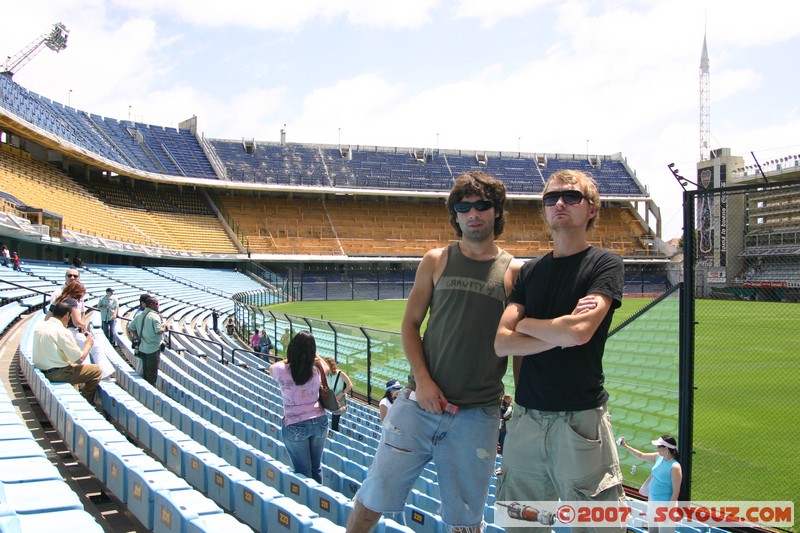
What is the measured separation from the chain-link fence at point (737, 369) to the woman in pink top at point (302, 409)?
2756mm

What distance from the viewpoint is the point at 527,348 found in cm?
224

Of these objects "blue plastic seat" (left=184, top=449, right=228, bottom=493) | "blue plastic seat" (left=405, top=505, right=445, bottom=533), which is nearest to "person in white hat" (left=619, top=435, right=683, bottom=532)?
"blue plastic seat" (left=405, top=505, right=445, bottom=533)

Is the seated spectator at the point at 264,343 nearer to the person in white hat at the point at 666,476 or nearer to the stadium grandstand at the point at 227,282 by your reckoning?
the stadium grandstand at the point at 227,282

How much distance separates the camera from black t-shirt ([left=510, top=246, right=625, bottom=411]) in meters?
2.26

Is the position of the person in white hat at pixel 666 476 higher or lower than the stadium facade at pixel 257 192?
lower

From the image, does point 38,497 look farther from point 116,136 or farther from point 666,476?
point 116,136

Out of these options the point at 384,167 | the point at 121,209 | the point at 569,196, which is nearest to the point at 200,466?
the point at 569,196

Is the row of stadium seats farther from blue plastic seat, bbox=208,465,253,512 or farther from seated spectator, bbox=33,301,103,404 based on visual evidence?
seated spectator, bbox=33,301,103,404

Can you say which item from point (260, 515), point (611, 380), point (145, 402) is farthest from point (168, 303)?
point (260, 515)

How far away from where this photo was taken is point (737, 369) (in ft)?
42.7

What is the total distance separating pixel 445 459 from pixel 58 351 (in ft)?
15.0

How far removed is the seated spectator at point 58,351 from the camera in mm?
5535

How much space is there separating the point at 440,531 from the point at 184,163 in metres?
44.0

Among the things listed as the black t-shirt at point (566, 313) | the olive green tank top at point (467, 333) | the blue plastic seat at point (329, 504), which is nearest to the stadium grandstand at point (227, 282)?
the blue plastic seat at point (329, 504)
